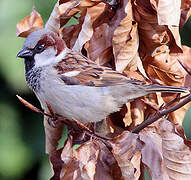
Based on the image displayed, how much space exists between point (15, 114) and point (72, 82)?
0.93 meters

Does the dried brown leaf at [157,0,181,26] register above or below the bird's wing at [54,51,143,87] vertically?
above

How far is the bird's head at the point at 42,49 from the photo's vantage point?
6.32 feet

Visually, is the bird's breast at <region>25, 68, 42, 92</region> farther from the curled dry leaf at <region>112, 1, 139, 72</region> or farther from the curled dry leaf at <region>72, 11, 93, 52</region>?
the curled dry leaf at <region>112, 1, 139, 72</region>

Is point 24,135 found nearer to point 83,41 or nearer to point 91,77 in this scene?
point 91,77

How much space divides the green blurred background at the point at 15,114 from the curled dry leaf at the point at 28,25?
2.41ft

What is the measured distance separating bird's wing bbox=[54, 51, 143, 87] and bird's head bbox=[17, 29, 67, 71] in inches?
1.8

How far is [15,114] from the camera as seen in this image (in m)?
2.80

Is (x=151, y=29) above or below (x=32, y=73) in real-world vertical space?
above

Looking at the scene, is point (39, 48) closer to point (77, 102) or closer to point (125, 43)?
point (77, 102)

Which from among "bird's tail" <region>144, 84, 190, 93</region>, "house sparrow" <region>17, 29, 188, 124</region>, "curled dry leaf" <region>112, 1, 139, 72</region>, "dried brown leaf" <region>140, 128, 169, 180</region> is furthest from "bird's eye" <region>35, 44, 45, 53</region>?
"dried brown leaf" <region>140, 128, 169, 180</region>

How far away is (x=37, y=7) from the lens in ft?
8.96

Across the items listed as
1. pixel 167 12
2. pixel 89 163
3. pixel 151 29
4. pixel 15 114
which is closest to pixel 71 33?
pixel 151 29

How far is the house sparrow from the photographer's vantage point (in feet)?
6.31

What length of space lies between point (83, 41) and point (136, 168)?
1.77ft
